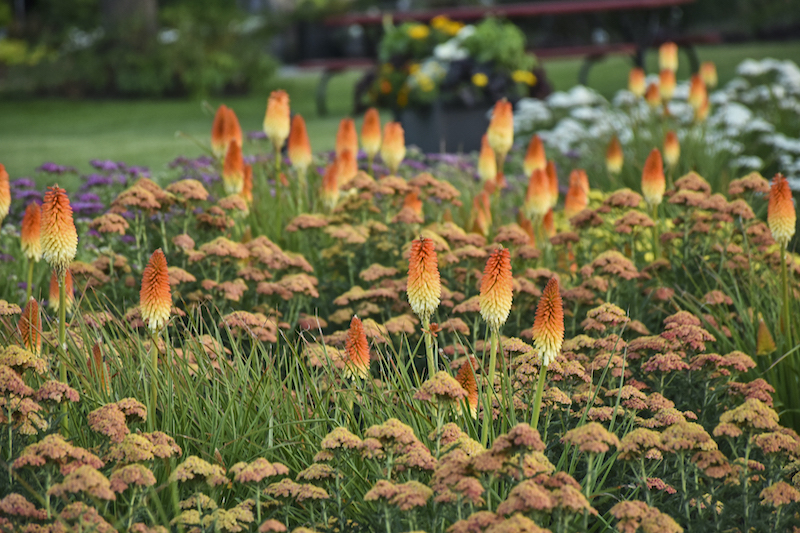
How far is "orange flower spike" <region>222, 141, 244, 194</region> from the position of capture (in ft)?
14.8

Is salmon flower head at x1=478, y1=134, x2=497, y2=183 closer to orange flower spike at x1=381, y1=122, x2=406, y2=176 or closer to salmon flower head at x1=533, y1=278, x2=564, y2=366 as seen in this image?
orange flower spike at x1=381, y1=122, x2=406, y2=176

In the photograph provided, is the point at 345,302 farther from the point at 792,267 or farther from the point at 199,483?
the point at 792,267

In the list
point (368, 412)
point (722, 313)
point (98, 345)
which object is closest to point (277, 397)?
point (368, 412)

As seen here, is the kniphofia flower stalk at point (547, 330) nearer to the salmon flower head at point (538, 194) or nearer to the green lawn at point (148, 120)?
the salmon flower head at point (538, 194)

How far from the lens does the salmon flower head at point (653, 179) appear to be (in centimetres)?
439

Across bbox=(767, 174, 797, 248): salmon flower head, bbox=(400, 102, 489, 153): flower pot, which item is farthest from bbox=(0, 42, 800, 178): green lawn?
bbox=(767, 174, 797, 248): salmon flower head

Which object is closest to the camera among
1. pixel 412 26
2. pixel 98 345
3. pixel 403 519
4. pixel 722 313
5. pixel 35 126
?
pixel 403 519

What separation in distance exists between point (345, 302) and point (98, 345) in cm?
106

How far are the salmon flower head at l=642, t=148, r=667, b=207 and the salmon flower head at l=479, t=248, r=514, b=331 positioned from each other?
210 centimetres

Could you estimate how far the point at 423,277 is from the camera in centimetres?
263

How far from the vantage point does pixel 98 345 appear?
285cm

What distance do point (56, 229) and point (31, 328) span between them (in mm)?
303

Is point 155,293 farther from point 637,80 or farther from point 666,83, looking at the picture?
point 637,80

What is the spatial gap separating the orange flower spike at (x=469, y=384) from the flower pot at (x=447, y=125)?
22.7 feet
